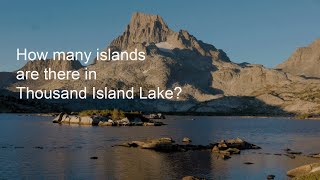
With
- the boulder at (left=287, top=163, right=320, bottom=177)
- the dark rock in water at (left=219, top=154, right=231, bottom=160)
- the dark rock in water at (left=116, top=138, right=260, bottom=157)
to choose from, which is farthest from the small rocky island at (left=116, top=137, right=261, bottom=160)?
the boulder at (left=287, top=163, right=320, bottom=177)

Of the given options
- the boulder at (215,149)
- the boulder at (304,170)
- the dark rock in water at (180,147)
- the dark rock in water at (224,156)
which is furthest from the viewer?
the dark rock in water at (180,147)

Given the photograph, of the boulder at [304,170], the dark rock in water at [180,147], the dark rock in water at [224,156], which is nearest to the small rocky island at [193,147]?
the dark rock in water at [180,147]

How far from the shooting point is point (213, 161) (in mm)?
91438

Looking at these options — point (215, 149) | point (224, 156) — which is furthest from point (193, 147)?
point (224, 156)

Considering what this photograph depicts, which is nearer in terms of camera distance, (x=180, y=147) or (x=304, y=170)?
(x=304, y=170)

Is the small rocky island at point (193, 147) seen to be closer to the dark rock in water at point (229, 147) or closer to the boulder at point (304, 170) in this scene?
the dark rock in water at point (229, 147)

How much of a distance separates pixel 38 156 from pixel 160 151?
94.5 feet

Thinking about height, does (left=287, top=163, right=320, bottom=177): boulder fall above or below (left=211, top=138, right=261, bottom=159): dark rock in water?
below

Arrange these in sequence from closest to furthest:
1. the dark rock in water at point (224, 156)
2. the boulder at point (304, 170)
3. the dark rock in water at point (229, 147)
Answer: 1. the boulder at point (304, 170)
2. the dark rock in water at point (224, 156)
3. the dark rock in water at point (229, 147)

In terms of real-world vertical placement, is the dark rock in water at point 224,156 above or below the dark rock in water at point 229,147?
below

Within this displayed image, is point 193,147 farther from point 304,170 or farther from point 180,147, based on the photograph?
point 304,170

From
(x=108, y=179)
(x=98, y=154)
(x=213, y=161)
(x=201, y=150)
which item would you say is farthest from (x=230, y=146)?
(x=108, y=179)

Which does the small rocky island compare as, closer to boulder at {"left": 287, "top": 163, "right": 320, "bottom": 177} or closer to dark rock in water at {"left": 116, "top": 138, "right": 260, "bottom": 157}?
dark rock in water at {"left": 116, "top": 138, "right": 260, "bottom": 157}

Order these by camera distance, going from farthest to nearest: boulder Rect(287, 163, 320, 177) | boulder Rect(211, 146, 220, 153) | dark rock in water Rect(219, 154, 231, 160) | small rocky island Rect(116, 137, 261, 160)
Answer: boulder Rect(211, 146, 220, 153), small rocky island Rect(116, 137, 261, 160), dark rock in water Rect(219, 154, 231, 160), boulder Rect(287, 163, 320, 177)
